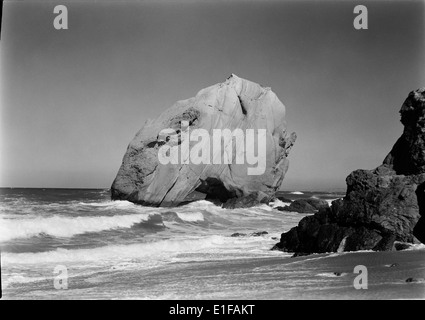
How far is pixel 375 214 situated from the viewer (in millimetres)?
9984

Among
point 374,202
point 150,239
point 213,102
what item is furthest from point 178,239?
point 213,102

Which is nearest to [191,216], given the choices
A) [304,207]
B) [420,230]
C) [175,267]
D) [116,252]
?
[304,207]

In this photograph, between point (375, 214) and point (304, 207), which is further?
point (304, 207)

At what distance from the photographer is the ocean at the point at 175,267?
6.62 metres

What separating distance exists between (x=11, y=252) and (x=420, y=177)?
913 cm

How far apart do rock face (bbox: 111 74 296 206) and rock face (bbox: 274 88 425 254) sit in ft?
40.4

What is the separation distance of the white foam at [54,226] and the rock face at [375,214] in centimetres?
638

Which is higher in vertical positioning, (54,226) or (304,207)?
(54,226)

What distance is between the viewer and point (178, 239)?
13.6 metres

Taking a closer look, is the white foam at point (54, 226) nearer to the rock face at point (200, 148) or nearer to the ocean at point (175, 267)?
the ocean at point (175, 267)

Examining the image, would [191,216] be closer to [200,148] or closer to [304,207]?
[200,148]

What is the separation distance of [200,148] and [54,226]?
40.5 ft

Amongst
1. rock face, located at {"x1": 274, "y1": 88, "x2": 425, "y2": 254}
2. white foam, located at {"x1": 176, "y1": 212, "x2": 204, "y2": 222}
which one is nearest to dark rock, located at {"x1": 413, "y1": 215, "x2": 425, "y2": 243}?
rock face, located at {"x1": 274, "y1": 88, "x2": 425, "y2": 254}
